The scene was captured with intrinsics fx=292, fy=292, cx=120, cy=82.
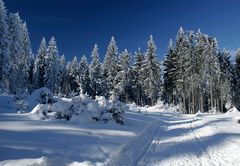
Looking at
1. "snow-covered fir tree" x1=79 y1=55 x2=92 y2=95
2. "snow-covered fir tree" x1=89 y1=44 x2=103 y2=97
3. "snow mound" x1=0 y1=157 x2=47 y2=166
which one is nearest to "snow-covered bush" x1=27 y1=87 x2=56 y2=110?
"snow mound" x1=0 y1=157 x2=47 y2=166

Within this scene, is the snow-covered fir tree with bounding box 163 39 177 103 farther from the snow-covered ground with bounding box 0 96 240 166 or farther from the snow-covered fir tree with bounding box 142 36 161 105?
the snow-covered ground with bounding box 0 96 240 166

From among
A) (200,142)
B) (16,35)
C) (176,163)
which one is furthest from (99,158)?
(16,35)

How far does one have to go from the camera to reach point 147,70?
6594cm

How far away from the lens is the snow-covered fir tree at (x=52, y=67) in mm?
69062

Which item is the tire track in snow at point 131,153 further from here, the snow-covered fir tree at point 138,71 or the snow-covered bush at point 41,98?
the snow-covered fir tree at point 138,71

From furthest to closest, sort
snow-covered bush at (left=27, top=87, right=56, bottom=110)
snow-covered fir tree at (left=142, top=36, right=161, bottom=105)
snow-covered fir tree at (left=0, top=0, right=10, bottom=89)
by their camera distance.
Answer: snow-covered fir tree at (left=142, top=36, right=161, bottom=105) < snow-covered fir tree at (left=0, top=0, right=10, bottom=89) < snow-covered bush at (left=27, top=87, right=56, bottom=110)

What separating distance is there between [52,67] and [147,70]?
22.5 metres

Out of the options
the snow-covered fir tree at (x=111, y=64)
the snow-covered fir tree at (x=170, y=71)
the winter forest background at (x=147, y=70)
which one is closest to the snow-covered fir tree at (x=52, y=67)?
the winter forest background at (x=147, y=70)

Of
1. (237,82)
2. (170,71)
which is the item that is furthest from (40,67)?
(237,82)

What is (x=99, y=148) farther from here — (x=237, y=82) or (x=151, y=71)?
(x=237, y=82)

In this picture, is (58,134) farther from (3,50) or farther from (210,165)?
(3,50)

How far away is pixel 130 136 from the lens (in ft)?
50.2

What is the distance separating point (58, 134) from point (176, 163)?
16.8 feet

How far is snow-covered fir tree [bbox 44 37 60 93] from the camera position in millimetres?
69062
